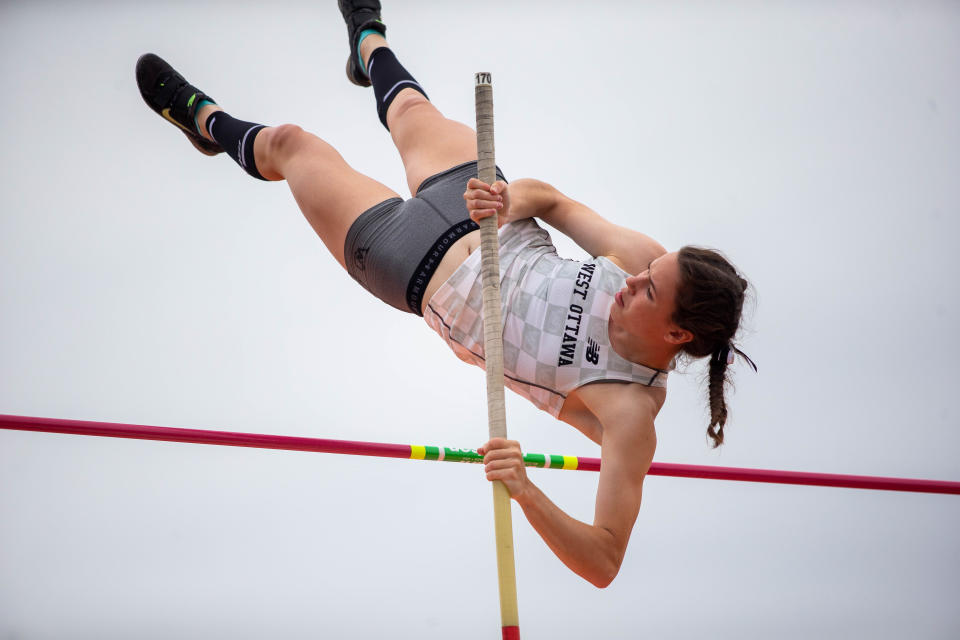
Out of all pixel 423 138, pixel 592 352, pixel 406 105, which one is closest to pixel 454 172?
pixel 423 138

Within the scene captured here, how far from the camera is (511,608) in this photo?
1927 mm

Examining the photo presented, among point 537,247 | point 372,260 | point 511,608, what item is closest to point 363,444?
point 372,260

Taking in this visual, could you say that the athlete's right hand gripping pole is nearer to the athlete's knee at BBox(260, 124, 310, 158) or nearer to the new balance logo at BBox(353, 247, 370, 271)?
the new balance logo at BBox(353, 247, 370, 271)

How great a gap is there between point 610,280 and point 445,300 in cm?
38

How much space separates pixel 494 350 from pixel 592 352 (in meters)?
0.35

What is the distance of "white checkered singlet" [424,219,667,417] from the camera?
2314mm

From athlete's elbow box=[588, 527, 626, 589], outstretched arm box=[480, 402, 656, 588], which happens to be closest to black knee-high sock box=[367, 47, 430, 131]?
outstretched arm box=[480, 402, 656, 588]

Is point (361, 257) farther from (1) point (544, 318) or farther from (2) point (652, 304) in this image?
(2) point (652, 304)

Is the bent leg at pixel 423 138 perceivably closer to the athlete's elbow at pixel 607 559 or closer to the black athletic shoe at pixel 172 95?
the black athletic shoe at pixel 172 95

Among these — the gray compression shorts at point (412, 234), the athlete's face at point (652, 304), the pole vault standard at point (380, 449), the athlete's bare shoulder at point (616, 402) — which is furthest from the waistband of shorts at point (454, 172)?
the pole vault standard at point (380, 449)

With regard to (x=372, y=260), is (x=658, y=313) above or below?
below

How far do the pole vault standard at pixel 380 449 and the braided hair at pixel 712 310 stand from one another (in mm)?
710

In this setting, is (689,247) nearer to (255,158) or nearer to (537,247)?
(537,247)

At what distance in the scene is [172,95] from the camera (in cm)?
303
